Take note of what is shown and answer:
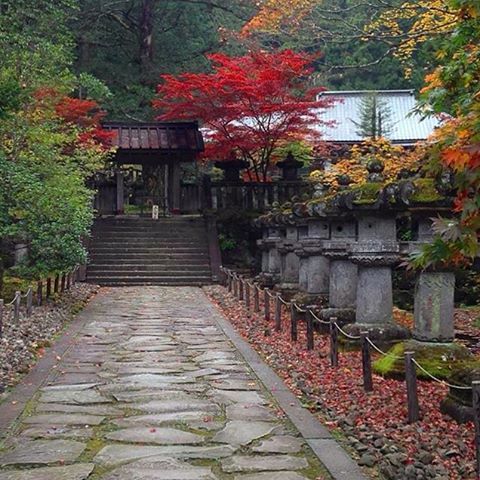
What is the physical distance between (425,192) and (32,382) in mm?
5072

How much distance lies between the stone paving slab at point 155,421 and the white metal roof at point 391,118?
26274 millimetres

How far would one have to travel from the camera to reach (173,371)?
8.55 metres

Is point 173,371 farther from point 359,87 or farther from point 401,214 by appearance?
point 359,87

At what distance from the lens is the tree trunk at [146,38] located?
32819 mm

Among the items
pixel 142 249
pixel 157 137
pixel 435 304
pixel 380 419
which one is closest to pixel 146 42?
pixel 157 137

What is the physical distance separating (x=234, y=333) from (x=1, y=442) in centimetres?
666

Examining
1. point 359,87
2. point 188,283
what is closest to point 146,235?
point 188,283

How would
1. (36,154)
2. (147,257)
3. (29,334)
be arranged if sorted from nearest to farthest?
1. (29,334)
2. (36,154)
3. (147,257)

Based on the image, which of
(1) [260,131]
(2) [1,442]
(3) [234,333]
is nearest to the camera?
(2) [1,442]

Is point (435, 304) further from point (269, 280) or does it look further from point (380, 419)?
point (269, 280)

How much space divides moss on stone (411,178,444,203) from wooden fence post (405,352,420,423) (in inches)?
110

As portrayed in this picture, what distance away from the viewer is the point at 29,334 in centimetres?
1075

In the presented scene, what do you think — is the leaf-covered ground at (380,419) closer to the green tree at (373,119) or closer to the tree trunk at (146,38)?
the green tree at (373,119)

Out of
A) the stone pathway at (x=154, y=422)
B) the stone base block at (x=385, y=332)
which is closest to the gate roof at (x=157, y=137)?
the stone pathway at (x=154, y=422)
